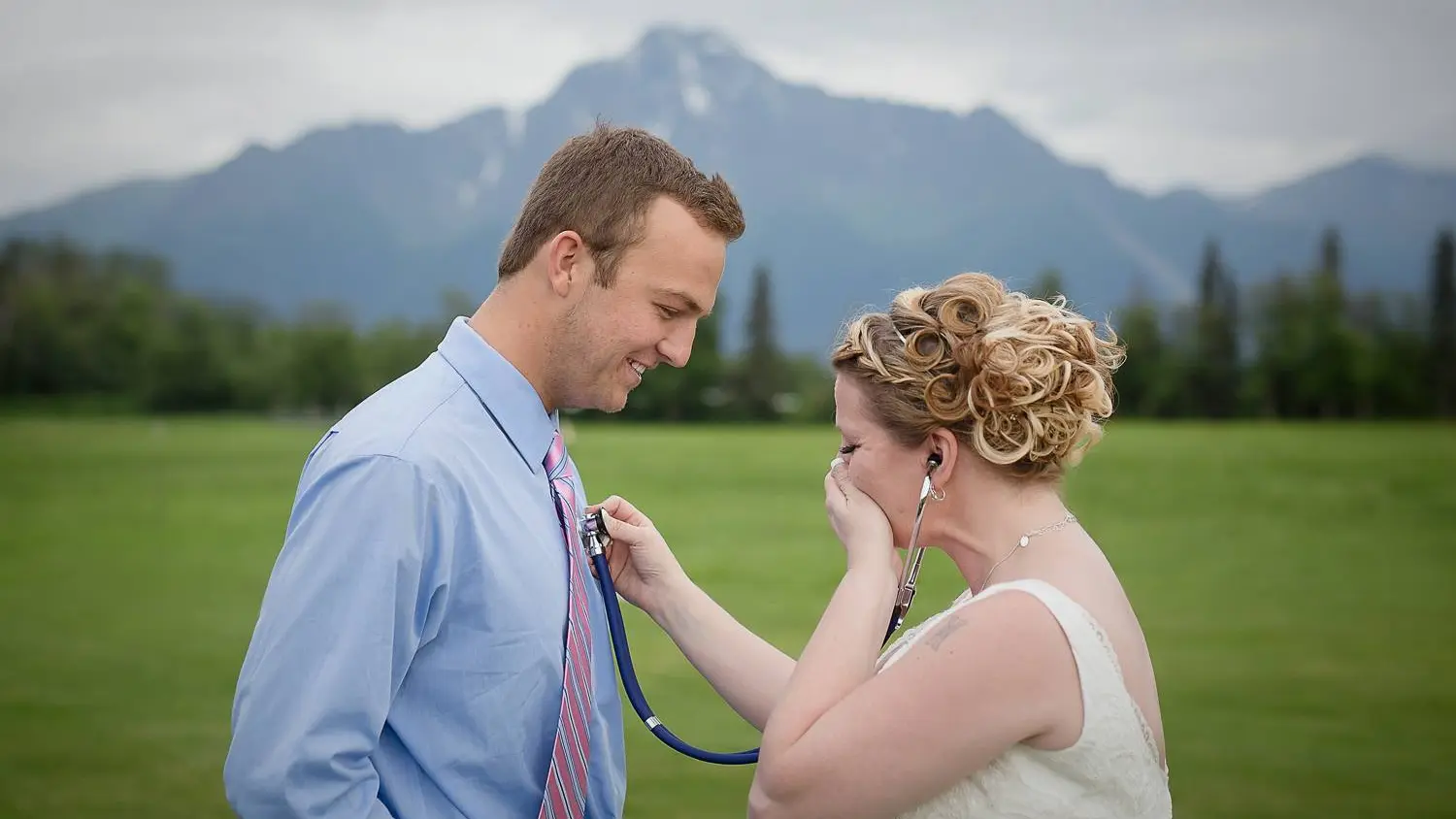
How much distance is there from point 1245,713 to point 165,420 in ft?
288

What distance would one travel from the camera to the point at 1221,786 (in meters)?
9.46

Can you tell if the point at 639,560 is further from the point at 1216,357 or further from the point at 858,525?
the point at 1216,357

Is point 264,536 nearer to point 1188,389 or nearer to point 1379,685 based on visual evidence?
point 1379,685

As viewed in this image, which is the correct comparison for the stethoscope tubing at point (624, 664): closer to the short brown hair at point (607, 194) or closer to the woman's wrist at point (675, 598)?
the woman's wrist at point (675, 598)

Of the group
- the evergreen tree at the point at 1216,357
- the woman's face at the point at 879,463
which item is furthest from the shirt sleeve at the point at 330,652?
the evergreen tree at the point at 1216,357

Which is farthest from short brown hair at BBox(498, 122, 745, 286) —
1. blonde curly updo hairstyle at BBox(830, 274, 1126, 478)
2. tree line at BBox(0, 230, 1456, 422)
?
tree line at BBox(0, 230, 1456, 422)

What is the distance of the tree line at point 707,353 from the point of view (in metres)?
78.1

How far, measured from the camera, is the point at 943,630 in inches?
95.8

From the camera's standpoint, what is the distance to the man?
2.17 meters

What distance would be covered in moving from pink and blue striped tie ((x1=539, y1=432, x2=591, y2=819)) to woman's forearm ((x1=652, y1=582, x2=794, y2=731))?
0.62m

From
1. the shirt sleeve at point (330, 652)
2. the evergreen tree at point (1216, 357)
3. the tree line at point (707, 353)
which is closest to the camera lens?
the shirt sleeve at point (330, 652)

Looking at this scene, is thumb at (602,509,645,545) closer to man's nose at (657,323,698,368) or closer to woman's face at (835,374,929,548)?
man's nose at (657,323,698,368)

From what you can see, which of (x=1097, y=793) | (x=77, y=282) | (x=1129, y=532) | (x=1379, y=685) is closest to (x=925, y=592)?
(x=1379, y=685)

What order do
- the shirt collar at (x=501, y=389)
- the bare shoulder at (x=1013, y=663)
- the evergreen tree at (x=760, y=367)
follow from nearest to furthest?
the bare shoulder at (x=1013, y=663), the shirt collar at (x=501, y=389), the evergreen tree at (x=760, y=367)
